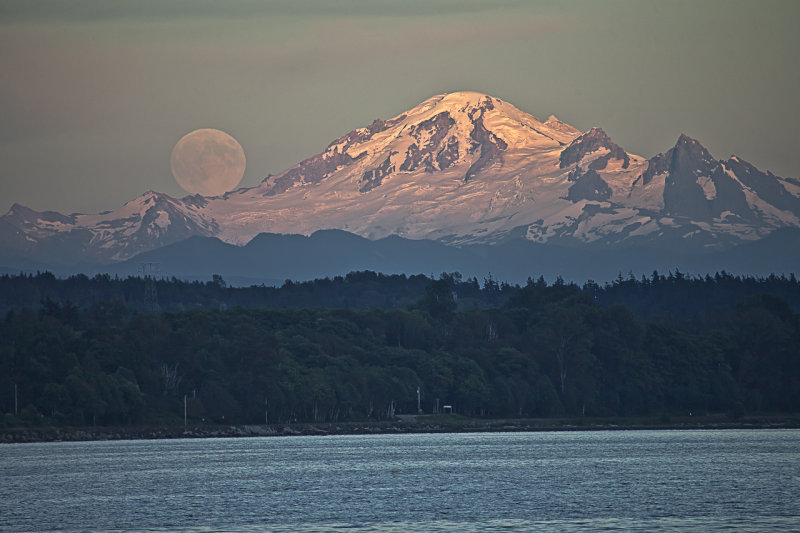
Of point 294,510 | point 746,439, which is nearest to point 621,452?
point 746,439

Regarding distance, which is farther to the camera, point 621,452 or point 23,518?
point 621,452

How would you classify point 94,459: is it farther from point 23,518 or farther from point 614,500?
point 614,500

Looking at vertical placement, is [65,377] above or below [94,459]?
above

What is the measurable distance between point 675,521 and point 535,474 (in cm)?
4266

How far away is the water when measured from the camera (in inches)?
3194

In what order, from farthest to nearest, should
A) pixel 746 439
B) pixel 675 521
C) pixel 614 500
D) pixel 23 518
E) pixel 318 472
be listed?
pixel 746 439 → pixel 318 472 → pixel 614 500 → pixel 23 518 → pixel 675 521

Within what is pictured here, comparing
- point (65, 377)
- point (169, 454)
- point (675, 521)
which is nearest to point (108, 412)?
point (65, 377)

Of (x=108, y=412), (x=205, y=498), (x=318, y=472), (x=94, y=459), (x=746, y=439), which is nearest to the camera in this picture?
(x=205, y=498)

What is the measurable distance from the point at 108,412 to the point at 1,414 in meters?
17.3

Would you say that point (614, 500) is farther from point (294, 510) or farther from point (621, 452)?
point (621, 452)

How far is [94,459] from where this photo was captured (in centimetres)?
15700

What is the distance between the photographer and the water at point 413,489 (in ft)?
266

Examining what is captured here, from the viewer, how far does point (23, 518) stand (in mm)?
87062

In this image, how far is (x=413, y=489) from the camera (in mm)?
105500
